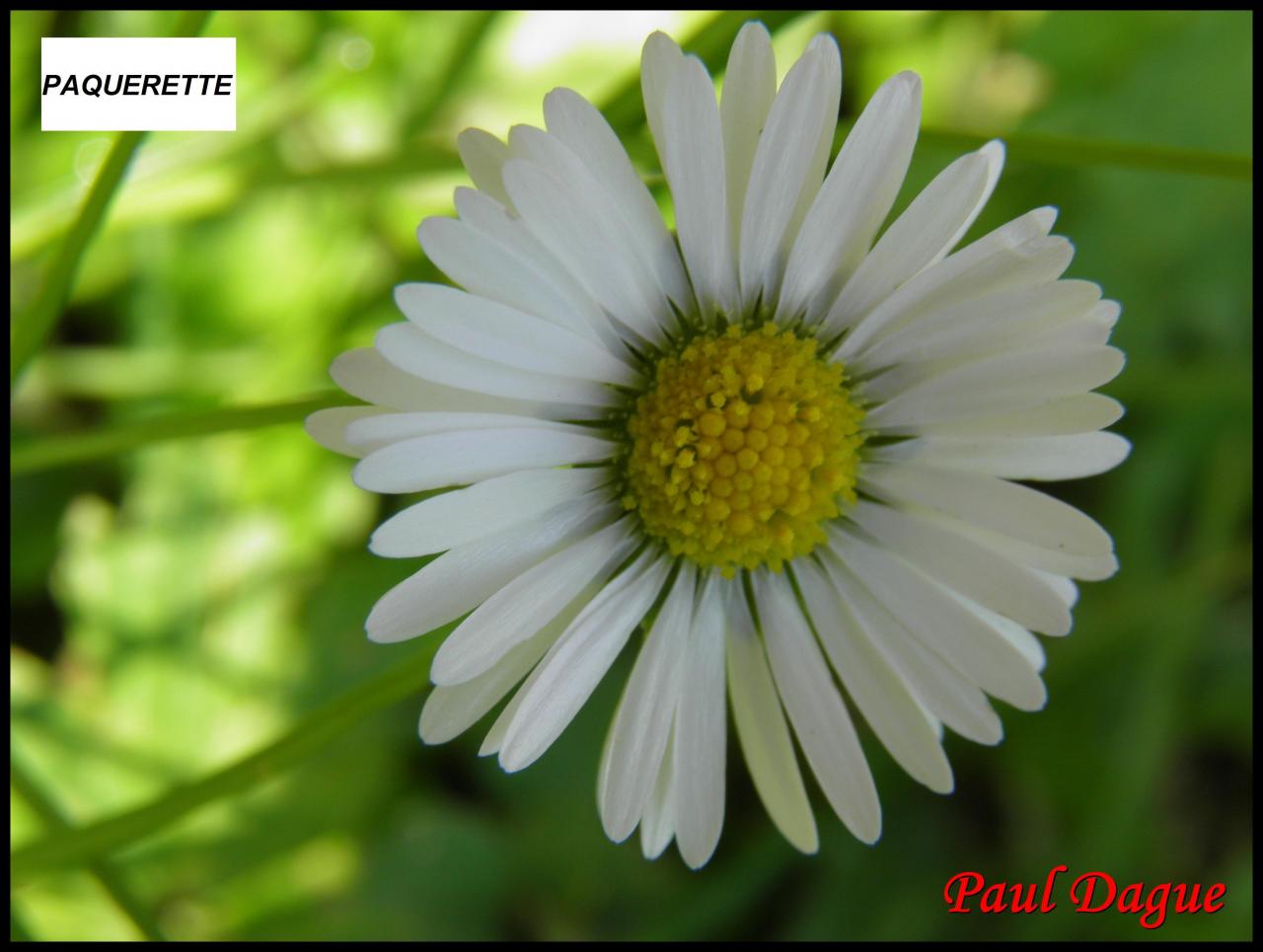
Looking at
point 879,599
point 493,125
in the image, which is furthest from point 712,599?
point 493,125

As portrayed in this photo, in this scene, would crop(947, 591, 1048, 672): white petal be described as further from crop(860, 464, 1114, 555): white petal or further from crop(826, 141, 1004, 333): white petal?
crop(826, 141, 1004, 333): white petal

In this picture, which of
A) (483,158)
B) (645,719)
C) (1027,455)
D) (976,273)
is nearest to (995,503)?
(1027,455)

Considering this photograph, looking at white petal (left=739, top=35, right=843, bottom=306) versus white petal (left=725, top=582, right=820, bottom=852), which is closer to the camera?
white petal (left=739, top=35, right=843, bottom=306)

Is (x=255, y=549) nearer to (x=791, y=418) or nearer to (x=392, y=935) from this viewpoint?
(x=392, y=935)

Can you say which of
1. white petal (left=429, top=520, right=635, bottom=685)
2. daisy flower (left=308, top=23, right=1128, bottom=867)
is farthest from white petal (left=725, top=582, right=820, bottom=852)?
white petal (left=429, top=520, right=635, bottom=685)

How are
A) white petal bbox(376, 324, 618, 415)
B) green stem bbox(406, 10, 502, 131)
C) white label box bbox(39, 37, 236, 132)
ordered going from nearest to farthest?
white petal bbox(376, 324, 618, 415), white label box bbox(39, 37, 236, 132), green stem bbox(406, 10, 502, 131)

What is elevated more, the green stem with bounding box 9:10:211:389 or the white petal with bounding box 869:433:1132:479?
the green stem with bounding box 9:10:211:389

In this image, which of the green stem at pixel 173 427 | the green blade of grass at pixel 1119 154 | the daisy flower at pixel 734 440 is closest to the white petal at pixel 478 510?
the daisy flower at pixel 734 440
